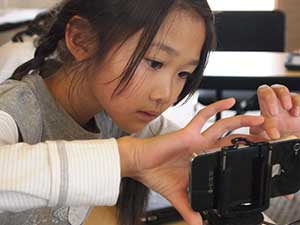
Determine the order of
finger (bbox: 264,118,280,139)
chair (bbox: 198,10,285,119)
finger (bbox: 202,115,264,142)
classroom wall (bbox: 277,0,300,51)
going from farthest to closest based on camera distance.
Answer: classroom wall (bbox: 277,0,300,51), chair (bbox: 198,10,285,119), finger (bbox: 264,118,280,139), finger (bbox: 202,115,264,142)

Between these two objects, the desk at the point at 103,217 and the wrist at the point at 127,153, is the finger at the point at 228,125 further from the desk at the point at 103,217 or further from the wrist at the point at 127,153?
the desk at the point at 103,217

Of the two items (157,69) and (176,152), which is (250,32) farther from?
(176,152)

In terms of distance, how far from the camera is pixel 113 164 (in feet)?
1.78

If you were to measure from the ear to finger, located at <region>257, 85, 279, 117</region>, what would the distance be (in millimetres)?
311

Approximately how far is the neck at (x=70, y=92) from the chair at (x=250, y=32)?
5.01ft

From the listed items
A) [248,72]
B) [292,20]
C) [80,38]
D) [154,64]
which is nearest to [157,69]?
[154,64]

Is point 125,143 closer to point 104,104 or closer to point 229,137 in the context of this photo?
point 229,137

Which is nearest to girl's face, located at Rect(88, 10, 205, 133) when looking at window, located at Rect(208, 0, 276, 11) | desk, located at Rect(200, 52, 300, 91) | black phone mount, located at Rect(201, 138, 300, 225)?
black phone mount, located at Rect(201, 138, 300, 225)

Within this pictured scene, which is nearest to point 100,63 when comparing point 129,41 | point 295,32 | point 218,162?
point 129,41

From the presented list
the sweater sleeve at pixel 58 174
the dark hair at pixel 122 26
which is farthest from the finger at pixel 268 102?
the sweater sleeve at pixel 58 174

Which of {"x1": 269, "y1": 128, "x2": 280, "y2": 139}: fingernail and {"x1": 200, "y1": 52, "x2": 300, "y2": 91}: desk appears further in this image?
{"x1": 200, "y1": 52, "x2": 300, "y2": 91}: desk

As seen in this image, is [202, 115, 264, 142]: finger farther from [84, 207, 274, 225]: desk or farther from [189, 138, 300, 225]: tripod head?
[84, 207, 274, 225]: desk

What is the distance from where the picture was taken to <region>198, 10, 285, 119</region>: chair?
97.2 inches

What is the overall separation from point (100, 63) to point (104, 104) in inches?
3.4
